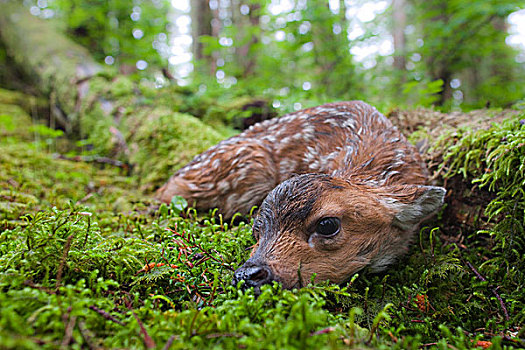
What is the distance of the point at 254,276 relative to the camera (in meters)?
2.23

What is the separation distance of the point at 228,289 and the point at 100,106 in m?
7.28

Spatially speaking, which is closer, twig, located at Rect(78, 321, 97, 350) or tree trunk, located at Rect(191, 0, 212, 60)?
twig, located at Rect(78, 321, 97, 350)

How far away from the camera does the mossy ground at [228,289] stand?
1540 millimetres

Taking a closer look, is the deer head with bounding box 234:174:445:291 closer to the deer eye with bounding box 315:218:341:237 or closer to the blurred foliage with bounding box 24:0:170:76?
the deer eye with bounding box 315:218:341:237

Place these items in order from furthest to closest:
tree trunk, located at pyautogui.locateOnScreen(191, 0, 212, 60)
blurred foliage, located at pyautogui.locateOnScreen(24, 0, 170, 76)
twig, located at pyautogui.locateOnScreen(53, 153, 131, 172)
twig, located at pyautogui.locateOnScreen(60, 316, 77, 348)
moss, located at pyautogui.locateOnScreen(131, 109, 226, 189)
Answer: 1. tree trunk, located at pyautogui.locateOnScreen(191, 0, 212, 60)
2. blurred foliage, located at pyautogui.locateOnScreen(24, 0, 170, 76)
3. twig, located at pyautogui.locateOnScreen(53, 153, 131, 172)
4. moss, located at pyautogui.locateOnScreen(131, 109, 226, 189)
5. twig, located at pyautogui.locateOnScreen(60, 316, 77, 348)

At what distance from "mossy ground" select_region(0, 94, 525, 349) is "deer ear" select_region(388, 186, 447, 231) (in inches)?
11.6

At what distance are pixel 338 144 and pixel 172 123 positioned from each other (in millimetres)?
3673

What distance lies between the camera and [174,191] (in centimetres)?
460

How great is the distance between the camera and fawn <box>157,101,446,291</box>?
2654 mm

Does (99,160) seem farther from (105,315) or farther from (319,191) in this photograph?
(105,315)

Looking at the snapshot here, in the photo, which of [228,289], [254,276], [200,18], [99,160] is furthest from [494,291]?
[200,18]

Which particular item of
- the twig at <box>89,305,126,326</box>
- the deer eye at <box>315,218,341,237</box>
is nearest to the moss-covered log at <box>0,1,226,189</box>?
the deer eye at <box>315,218,341,237</box>

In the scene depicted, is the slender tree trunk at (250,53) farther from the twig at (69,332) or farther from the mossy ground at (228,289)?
the twig at (69,332)

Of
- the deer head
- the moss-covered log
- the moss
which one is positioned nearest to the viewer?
the deer head
